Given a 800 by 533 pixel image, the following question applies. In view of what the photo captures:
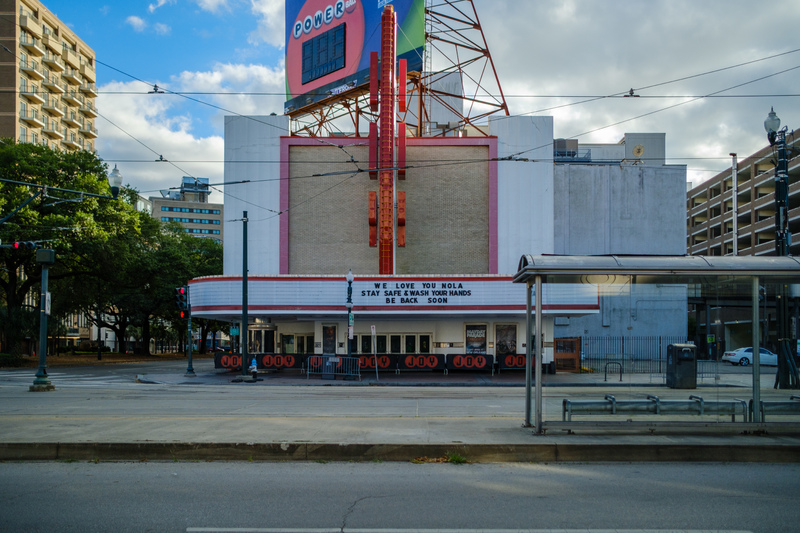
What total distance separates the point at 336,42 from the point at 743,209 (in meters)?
52.1

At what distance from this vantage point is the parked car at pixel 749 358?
1050 cm

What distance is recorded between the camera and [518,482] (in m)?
8.12

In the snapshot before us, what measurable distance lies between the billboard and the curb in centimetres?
3071

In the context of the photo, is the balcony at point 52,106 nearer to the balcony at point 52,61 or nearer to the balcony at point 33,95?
the balcony at point 33,95

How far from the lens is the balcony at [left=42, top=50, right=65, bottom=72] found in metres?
80.3

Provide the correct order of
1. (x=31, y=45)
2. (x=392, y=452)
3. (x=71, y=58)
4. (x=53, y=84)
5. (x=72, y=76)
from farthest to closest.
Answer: (x=72, y=76)
(x=71, y=58)
(x=53, y=84)
(x=31, y=45)
(x=392, y=452)

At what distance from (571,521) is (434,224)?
32051mm

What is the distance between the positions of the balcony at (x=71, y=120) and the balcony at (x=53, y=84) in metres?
4.48

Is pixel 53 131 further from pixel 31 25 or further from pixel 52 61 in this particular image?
pixel 31 25

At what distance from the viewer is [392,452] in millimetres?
9539

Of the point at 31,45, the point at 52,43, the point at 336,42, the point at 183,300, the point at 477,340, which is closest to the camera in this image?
the point at 183,300

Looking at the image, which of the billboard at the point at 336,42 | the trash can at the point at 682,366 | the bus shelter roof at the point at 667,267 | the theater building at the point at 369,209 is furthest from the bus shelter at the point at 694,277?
the billboard at the point at 336,42

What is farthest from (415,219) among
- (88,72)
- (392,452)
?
(88,72)

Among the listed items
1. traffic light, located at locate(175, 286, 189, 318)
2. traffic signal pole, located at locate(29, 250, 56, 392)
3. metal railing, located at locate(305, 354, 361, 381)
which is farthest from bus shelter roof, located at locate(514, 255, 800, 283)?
traffic light, located at locate(175, 286, 189, 318)
